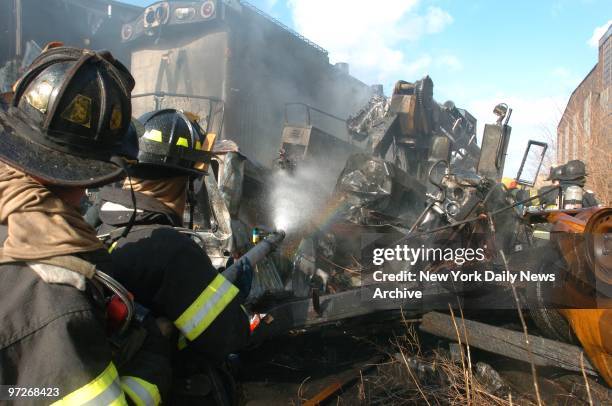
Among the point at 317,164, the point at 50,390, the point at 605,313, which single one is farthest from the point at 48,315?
the point at 317,164

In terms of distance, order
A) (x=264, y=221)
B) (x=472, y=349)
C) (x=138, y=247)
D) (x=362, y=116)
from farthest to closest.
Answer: (x=362, y=116), (x=264, y=221), (x=472, y=349), (x=138, y=247)

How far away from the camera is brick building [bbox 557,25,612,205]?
938 centimetres

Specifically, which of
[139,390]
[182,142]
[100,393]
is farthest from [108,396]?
[182,142]

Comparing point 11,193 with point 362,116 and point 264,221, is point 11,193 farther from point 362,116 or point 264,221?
point 362,116

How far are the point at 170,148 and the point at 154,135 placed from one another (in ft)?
0.49

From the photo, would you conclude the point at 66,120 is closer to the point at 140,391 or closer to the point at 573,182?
the point at 140,391

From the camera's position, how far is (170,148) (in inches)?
88.4

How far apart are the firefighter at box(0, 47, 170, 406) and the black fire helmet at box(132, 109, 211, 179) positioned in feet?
2.31

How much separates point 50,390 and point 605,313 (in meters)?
2.82

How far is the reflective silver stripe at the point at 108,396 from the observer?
1036mm

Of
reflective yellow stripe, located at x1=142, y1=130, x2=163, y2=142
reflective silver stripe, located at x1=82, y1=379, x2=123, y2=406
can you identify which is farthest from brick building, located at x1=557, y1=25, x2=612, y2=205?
reflective silver stripe, located at x1=82, y1=379, x2=123, y2=406

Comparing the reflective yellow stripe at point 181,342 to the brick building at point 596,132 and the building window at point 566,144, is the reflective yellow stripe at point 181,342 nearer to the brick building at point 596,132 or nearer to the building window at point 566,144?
the brick building at point 596,132

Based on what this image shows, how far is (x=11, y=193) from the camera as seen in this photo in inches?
44.1

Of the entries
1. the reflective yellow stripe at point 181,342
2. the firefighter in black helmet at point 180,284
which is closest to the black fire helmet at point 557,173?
the firefighter in black helmet at point 180,284
